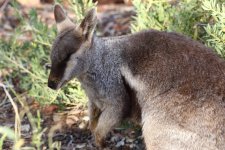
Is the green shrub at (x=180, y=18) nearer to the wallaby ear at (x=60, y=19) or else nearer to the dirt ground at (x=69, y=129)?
the wallaby ear at (x=60, y=19)

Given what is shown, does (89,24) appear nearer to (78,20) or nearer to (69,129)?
(78,20)

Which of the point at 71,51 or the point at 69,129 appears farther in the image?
the point at 69,129

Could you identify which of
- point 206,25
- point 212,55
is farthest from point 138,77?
point 206,25

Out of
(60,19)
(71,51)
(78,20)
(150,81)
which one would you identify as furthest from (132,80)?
(78,20)

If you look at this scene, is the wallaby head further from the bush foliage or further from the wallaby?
the bush foliage

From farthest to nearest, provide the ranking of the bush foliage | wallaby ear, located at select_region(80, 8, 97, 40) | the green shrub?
the green shrub → the bush foliage → wallaby ear, located at select_region(80, 8, 97, 40)

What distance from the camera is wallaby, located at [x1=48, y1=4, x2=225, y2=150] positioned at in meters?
5.03

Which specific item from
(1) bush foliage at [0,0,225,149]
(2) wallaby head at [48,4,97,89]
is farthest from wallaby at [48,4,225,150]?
(1) bush foliage at [0,0,225,149]

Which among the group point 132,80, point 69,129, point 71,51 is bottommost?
point 69,129

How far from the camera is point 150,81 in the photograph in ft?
17.6

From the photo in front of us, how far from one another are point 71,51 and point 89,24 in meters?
0.27

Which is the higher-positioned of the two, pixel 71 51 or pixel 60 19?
pixel 60 19

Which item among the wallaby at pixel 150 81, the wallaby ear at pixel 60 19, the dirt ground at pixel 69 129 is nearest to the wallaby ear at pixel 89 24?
the wallaby at pixel 150 81

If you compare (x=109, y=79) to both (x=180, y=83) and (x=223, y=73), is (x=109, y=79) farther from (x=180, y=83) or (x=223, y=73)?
(x=223, y=73)
